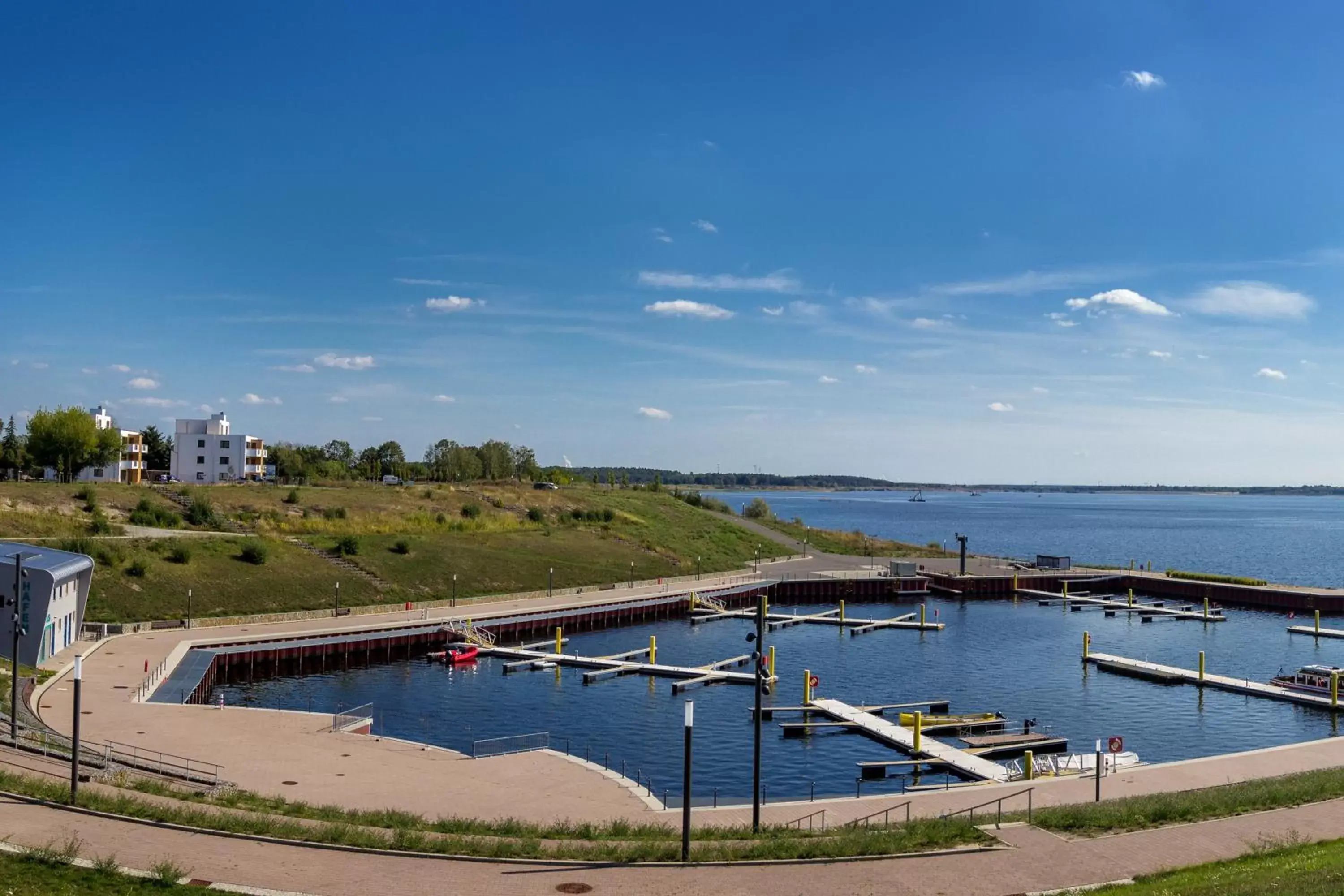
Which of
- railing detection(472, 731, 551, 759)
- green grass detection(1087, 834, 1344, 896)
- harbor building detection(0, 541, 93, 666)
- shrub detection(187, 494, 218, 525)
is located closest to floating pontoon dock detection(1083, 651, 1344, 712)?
green grass detection(1087, 834, 1344, 896)

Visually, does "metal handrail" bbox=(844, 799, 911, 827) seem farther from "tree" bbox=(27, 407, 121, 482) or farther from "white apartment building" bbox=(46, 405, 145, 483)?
"white apartment building" bbox=(46, 405, 145, 483)

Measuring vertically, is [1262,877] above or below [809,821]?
above

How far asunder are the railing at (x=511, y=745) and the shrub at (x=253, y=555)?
1593 inches

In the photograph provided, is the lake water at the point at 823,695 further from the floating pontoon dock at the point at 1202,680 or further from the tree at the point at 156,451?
the tree at the point at 156,451

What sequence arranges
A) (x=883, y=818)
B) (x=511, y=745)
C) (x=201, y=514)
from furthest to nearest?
(x=201, y=514) → (x=511, y=745) → (x=883, y=818)

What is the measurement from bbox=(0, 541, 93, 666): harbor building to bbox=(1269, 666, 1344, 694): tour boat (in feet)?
200

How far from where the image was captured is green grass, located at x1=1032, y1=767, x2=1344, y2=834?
1057 inches

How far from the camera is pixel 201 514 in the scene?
92.8 metres

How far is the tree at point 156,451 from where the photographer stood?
166875 millimetres

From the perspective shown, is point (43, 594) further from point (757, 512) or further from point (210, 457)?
point (757, 512)

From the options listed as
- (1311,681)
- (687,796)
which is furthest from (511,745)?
(1311,681)

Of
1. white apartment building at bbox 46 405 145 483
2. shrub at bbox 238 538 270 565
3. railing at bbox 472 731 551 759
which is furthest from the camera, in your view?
white apartment building at bbox 46 405 145 483

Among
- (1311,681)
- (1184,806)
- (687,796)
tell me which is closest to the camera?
(687,796)

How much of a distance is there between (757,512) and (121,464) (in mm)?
95972
